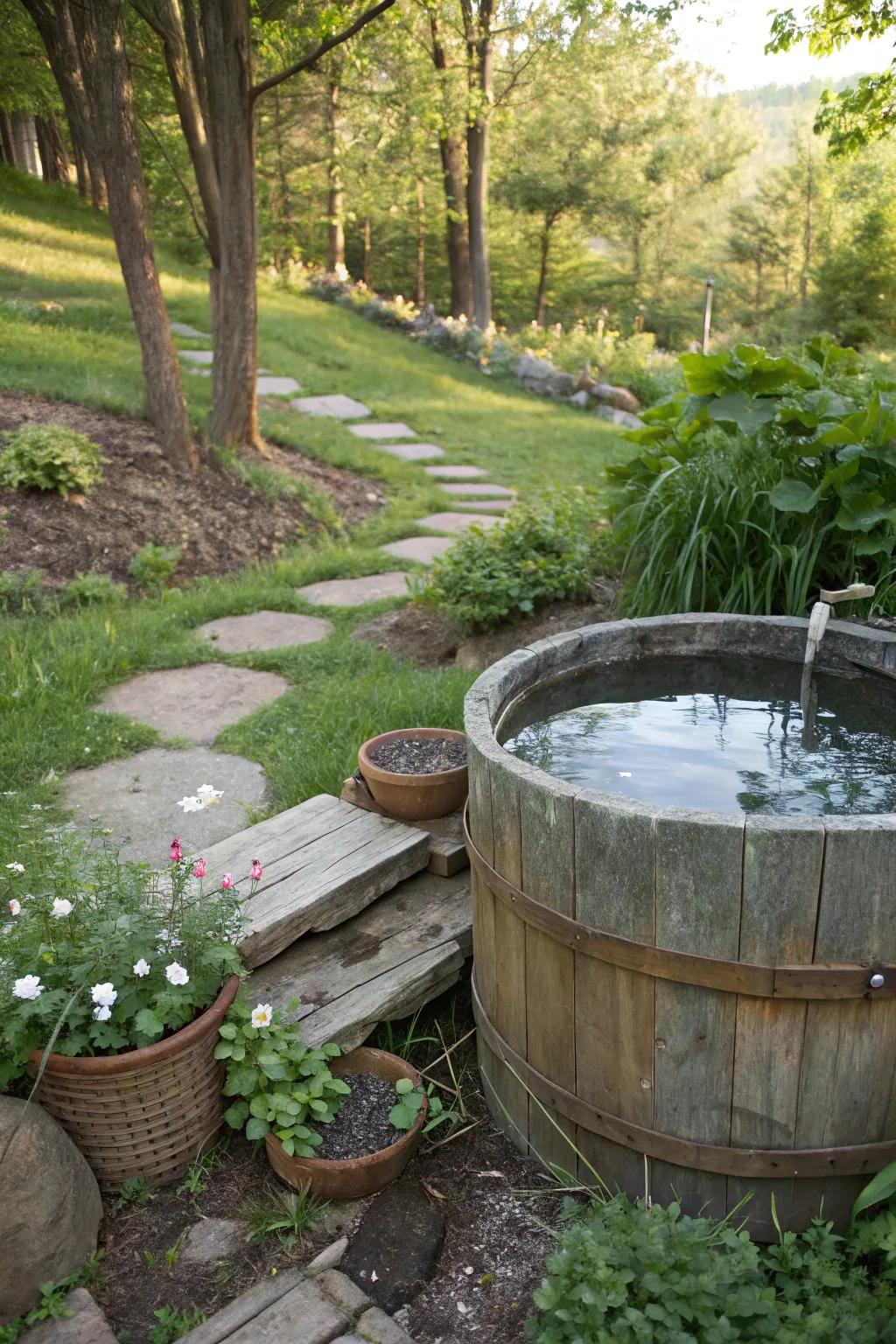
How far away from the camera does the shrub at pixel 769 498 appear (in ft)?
12.0

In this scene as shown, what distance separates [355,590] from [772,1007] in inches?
180

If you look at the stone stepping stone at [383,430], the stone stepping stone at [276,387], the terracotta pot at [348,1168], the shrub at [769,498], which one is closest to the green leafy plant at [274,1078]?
the terracotta pot at [348,1168]

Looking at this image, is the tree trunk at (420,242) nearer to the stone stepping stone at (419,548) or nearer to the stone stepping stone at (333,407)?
the stone stepping stone at (333,407)

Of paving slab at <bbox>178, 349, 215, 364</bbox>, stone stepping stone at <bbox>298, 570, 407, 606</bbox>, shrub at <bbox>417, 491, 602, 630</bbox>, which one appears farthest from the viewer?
paving slab at <bbox>178, 349, 215, 364</bbox>

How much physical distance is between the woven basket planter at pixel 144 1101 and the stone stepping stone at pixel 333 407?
28.8 ft

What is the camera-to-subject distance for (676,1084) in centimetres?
203

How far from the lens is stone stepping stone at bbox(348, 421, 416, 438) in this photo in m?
10.3

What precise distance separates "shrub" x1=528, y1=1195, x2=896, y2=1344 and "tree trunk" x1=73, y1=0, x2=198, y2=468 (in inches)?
257

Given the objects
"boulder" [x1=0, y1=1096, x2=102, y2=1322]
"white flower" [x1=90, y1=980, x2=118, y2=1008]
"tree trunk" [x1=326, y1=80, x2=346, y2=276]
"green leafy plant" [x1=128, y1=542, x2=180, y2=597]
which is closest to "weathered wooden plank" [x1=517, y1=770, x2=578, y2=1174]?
"white flower" [x1=90, y1=980, x2=118, y2=1008]

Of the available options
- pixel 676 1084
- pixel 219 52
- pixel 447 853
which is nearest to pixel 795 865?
pixel 676 1084

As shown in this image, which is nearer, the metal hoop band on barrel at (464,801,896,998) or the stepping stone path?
the metal hoop band on barrel at (464,801,896,998)

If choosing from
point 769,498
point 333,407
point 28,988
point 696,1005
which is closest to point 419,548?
point 769,498

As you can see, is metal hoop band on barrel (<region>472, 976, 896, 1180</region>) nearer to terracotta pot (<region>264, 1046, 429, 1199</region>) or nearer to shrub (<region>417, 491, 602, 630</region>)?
terracotta pot (<region>264, 1046, 429, 1199</region>)

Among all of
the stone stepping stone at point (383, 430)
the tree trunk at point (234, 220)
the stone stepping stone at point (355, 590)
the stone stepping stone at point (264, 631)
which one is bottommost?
the stone stepping stone at point (264, 631)
